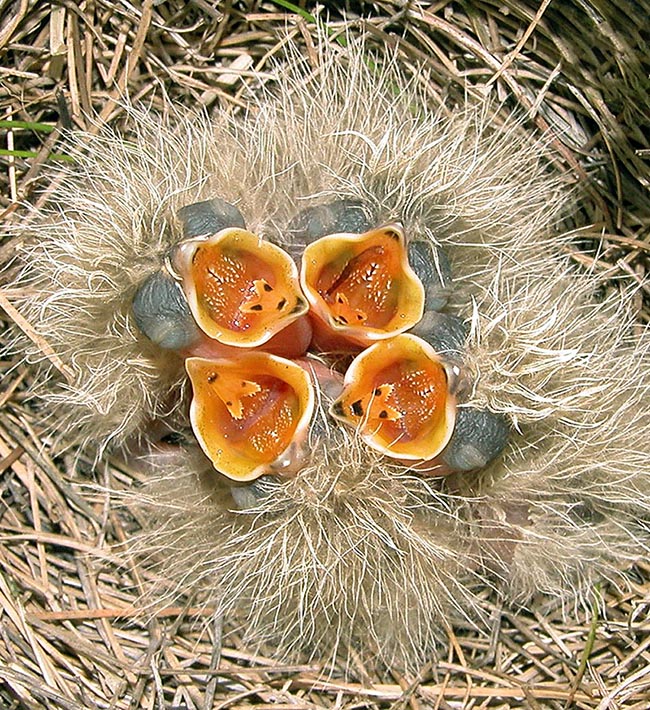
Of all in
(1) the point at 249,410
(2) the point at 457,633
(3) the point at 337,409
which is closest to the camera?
(3) the point at 337,409

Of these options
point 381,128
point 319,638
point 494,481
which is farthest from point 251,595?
point 381,128

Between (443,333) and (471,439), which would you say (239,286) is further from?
(471,439)

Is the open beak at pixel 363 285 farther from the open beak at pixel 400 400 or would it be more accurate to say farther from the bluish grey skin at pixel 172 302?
the bluish grey skin at pixel 172 302

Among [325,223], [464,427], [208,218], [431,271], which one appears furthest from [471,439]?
[208,218]

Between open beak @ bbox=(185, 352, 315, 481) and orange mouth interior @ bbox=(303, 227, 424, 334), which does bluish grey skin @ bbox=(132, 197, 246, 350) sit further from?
orange mouth interior @ bbox=(303, 227, 424, 334)

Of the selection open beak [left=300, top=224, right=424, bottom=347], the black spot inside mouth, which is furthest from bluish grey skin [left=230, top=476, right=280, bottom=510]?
open beak [left=300, top=224, right=424, bottom=347]

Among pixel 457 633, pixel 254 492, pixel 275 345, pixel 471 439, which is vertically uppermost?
pixel 471 439

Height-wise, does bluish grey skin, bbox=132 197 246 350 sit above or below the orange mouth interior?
below
